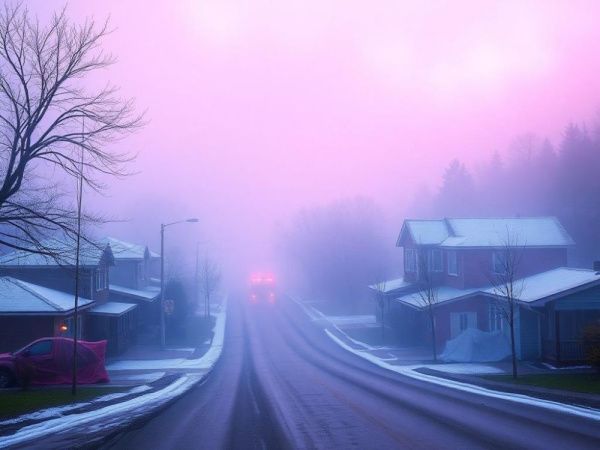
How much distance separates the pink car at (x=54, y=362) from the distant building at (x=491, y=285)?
59.6ft

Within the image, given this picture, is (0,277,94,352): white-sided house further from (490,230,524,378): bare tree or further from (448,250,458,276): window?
(448,250,458,276): window

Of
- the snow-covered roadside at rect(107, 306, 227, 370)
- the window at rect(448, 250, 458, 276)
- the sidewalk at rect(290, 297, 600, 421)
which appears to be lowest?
the snow-covered roadside at rect(107, 306, 227, 370)

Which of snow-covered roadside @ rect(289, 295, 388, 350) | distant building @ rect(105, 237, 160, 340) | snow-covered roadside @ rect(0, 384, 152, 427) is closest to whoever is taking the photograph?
snow-covered roadside @ rect(0, 384, 152, 427)

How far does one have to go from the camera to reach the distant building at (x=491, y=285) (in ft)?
104

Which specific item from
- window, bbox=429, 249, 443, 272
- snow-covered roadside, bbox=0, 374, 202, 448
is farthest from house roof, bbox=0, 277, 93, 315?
window, bbox=429, 249, 443, 272

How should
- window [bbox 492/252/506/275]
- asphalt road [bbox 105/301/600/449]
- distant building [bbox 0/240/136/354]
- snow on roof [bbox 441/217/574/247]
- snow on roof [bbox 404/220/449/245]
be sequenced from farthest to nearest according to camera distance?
snow on roof [bbox 404/220/449/245], snow on roof [bbox 441/217/574/247], window [bbox 492/252/506/275], distant building [bbox 0/240/136/354], asphalt road [bbox 105/301/600/449]

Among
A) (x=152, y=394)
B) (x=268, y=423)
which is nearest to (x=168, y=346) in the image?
(x=152, y=394)

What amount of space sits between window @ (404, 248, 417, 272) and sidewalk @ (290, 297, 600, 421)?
6738mm

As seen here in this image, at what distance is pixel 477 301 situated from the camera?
4197cm

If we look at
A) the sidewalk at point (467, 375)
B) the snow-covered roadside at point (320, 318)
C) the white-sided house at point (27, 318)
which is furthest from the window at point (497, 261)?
the white-sided house at point (27, 318)

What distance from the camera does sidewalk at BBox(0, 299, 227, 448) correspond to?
15.6 metres

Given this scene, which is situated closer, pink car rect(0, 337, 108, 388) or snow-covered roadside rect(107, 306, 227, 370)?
pink car rect(0, 337, 108, 388)

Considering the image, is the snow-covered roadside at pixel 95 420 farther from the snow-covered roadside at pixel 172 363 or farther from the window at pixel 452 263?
the window at pixel 452 263

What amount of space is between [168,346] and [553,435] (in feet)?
117
